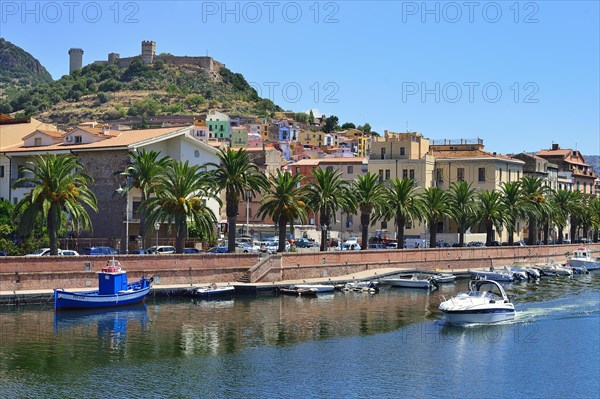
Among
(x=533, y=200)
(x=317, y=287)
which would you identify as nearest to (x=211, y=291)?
(x=317, y=287)

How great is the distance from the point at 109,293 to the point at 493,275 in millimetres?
45494

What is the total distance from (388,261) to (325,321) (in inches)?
1165

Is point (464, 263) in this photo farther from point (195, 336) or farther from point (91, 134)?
point (195, 336)

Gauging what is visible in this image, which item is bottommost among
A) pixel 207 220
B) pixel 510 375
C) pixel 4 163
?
pixel 510 375

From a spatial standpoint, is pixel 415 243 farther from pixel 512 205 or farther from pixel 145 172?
pixel 145 172

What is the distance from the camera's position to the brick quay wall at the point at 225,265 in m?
60.5

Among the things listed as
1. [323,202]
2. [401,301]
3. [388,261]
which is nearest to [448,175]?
[388,261]

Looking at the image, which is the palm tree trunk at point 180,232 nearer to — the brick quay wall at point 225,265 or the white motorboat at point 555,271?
the brick quay wall at point 225,265

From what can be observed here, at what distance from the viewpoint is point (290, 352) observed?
1896 inches

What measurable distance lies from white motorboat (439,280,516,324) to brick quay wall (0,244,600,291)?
747 inches

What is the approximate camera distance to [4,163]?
294ft

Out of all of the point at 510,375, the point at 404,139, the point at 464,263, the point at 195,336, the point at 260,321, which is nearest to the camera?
the point at 510,375

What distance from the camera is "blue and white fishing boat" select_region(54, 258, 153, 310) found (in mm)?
58094

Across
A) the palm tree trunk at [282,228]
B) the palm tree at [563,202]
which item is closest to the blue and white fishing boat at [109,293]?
the palm tree trunk at [282,228]
